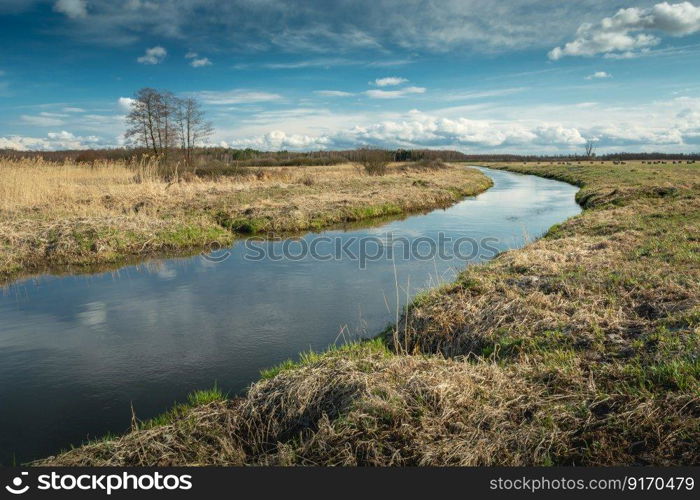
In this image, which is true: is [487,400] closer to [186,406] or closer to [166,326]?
[186,406]

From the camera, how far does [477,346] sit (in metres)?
6.98

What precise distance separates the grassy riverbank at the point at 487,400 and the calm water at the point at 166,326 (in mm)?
1018

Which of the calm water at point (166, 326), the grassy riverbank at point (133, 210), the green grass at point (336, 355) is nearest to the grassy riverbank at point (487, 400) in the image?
the green grass at point (336, 355)

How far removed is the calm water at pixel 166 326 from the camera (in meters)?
6.00

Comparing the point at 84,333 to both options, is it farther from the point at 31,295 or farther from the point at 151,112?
the point at 151,112

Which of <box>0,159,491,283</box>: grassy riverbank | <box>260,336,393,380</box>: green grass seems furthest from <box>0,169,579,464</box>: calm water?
<box>0,159,491,283</box>: grassy riverbank

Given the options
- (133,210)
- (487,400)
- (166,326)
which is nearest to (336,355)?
(487,400)

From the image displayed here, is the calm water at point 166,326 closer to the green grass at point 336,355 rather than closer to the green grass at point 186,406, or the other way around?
the green grass at point 186,406

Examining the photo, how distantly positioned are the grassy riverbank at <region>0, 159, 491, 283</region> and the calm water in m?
1.85

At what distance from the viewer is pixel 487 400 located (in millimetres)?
4836

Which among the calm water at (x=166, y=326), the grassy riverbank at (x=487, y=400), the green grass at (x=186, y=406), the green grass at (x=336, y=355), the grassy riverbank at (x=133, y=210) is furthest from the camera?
the grassy riverbank at (x=133, y=210)

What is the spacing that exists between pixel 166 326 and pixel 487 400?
6664mm

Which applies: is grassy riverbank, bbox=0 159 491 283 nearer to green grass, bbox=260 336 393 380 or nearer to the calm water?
the calm water

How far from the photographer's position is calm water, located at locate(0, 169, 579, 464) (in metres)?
6.00
